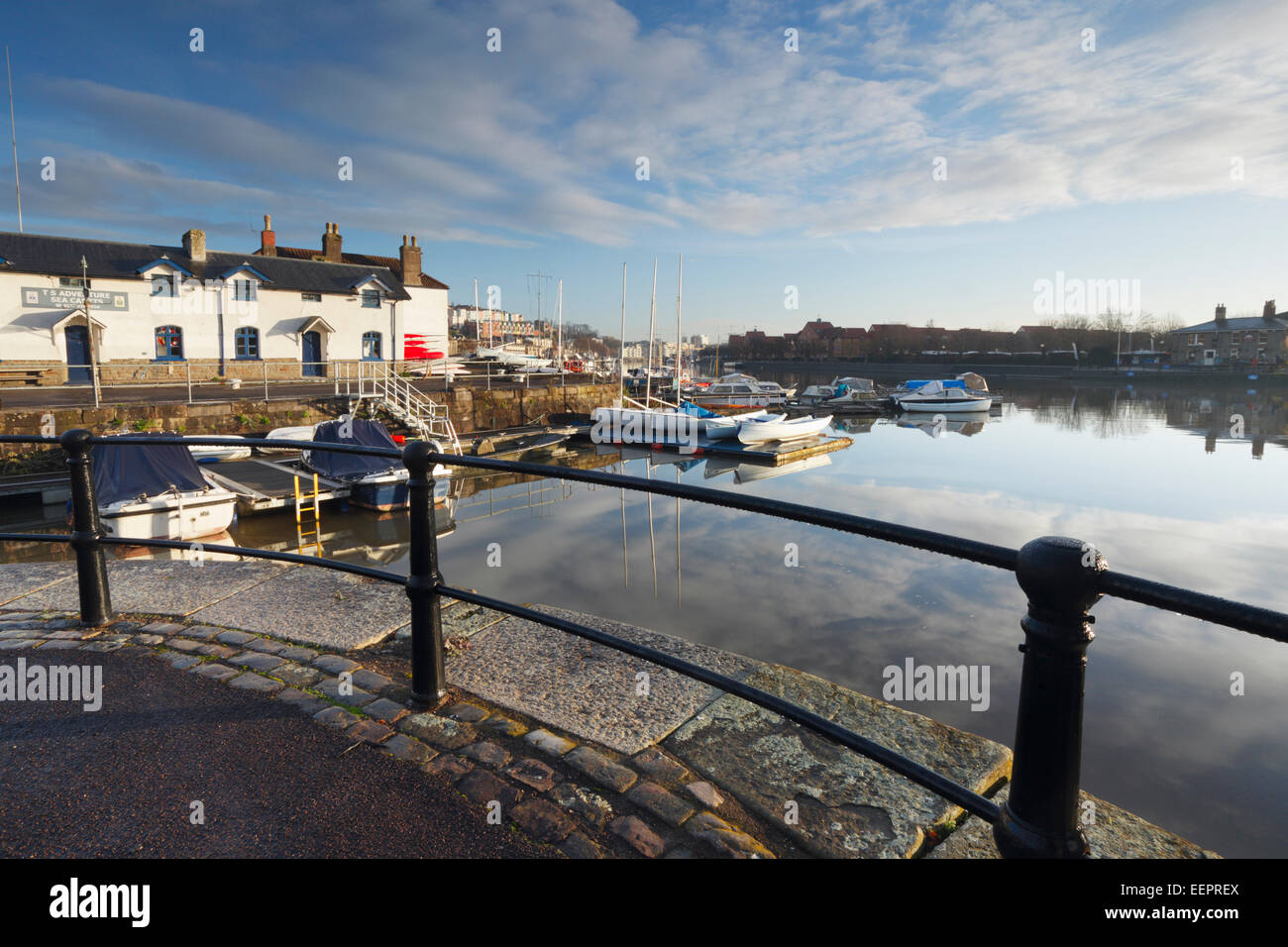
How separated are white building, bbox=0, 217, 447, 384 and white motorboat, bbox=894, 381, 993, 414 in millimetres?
30728

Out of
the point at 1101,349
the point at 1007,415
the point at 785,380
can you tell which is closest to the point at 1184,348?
the point at 1101,349

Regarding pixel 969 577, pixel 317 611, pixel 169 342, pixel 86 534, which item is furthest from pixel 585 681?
pixel 169 342

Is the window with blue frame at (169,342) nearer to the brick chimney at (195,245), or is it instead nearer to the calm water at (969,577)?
the brick chimney at (195,245)

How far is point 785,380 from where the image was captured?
84375mm

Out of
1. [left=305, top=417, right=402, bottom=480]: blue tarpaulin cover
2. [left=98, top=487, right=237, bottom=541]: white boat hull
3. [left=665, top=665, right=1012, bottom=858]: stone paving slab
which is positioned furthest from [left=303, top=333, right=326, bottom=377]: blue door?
[left=665, top=665, right=1012, bottom=858]: stone paving slab

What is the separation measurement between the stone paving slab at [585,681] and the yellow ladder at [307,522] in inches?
410

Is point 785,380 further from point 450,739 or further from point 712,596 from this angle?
point 450,739

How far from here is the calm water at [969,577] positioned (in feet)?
20.8

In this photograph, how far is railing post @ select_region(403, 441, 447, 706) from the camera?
261 cm

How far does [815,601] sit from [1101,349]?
315 feet

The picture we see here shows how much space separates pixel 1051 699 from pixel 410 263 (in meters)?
45.3

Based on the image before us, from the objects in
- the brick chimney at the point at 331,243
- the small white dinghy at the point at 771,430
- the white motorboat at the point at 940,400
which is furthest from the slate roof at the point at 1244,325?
the brick chimney at the point at 331,243

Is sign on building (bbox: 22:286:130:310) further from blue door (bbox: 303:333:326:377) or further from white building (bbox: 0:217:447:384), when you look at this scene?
blue door (bbox: 303:333:326:377)
